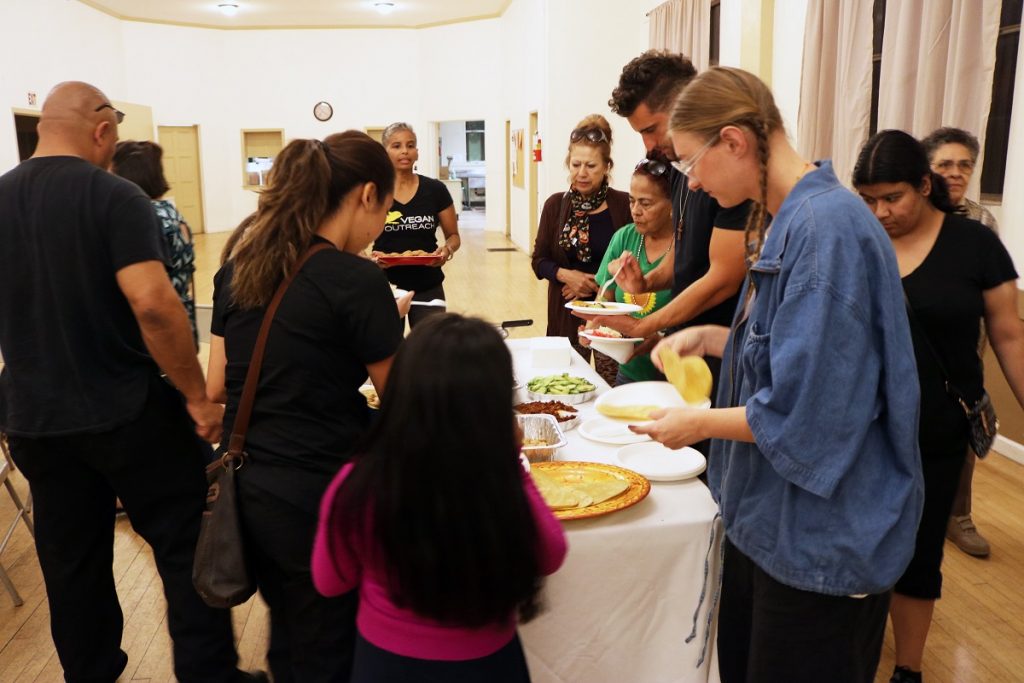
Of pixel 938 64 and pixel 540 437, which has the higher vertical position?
pixel 938 64

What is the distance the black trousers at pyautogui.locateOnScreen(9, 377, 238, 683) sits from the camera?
6.56ft

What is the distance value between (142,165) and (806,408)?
2956mm

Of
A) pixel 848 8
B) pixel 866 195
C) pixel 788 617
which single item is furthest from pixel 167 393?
pixel 848 8

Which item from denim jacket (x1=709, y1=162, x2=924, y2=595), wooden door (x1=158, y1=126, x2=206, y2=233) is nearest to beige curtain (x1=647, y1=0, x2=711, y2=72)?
denim jacket (x1=709, y1=162, x2=924, y2=595)

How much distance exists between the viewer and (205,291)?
934cm

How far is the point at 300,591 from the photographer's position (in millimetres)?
1644

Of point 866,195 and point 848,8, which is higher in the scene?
point 848,8

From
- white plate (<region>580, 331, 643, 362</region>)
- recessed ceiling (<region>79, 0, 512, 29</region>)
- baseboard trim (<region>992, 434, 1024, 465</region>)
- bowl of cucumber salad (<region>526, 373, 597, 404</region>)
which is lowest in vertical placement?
baseboard trim (<region>992, 434, 1024, 465</region>)

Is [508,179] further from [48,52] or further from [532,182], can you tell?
[48,52]

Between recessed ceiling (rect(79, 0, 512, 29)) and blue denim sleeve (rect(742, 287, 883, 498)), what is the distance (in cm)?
1366

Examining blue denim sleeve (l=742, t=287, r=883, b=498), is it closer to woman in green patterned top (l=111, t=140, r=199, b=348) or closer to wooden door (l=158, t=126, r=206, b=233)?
woman in green patterned top (l=111, t=140, r=199, b=348)

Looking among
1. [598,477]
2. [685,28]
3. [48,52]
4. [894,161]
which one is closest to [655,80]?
[894,161]

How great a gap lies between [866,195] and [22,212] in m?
2.11

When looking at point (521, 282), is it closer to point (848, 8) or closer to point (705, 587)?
point (848, 8)
